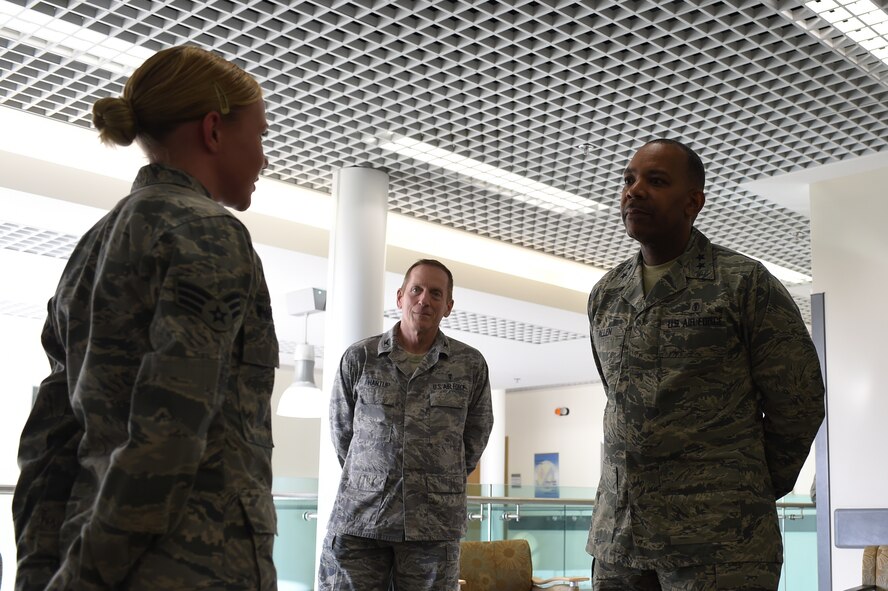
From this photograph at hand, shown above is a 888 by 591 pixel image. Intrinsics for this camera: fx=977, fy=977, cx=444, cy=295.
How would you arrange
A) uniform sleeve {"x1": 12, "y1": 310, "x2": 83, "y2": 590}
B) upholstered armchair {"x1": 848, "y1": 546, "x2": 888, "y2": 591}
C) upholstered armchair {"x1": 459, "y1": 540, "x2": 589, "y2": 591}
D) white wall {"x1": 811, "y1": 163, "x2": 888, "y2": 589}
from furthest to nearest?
white wall {"x1": 811, "y1": 163, "x2": 888, "y2": 589} < upholstered armchair {"x1": 459, "y1": 540, "x2": 589, "y2": 591} < upholstered armchair {"x1": 848, "y1": 546, "x2": 888, "y2": 591} < uniform sleeve {"x1": 12, "y1": 310, "x2": 83, "y2": 590}

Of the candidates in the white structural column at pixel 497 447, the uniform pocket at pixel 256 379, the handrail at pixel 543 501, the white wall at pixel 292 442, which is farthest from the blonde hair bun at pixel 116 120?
the white structural column at pixel 497 447

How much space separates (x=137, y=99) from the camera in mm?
1426

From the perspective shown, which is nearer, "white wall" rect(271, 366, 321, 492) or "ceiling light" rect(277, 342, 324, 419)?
"ceiling light" rect(277, 342, 324, 419)

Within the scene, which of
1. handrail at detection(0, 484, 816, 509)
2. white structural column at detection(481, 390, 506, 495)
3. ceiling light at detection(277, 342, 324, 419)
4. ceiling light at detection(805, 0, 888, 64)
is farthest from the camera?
white structural column at detection(481, 390, 506, 495)

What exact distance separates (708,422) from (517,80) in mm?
3116

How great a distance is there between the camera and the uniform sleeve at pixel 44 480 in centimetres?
136

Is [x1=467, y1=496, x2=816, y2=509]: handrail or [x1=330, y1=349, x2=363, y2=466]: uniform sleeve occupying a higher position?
[x1=330, y1=349, x2=363, y2=466]: uniform sleeve

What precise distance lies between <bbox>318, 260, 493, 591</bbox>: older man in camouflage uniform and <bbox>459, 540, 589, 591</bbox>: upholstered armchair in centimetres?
139

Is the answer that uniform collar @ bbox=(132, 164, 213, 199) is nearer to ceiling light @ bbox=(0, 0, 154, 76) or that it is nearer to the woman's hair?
the woman's hair

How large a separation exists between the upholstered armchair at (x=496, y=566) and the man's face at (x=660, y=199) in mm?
3013

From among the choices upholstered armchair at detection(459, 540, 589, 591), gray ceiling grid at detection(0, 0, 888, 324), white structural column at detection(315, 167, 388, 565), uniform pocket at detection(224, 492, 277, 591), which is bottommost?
upholstered armchair at detection(459, 540, 589, 591)

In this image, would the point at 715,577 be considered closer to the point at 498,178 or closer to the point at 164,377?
the point at 164,377

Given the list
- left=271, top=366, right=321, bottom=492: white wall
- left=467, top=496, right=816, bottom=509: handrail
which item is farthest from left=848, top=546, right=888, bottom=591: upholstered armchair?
left=271, top=366, right=321, bottom=492: white wall

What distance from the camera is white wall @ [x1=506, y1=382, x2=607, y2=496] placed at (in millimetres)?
16859
